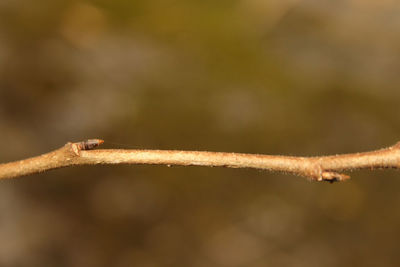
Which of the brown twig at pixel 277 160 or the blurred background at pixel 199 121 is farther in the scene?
the blurred background at pixel 199 121

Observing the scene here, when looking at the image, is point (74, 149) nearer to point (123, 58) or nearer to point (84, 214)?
point (84, 214)

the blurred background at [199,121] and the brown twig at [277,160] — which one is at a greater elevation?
the blurred background at [199,121]

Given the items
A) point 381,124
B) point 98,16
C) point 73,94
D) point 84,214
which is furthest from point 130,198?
point 381,124

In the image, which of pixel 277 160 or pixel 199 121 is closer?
pixel 277 160

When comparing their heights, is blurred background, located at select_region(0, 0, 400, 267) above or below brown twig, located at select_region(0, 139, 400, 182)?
above

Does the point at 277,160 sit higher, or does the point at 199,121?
the point at 199,121

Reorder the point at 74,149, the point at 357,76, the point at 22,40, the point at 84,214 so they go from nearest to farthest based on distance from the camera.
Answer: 1. the point at 74,149
2. the point at 84,214
3. the point at 22,40
4. the point at 357,76

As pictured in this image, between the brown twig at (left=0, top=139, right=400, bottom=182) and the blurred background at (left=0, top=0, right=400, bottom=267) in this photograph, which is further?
the blurred background at (left=0, top=0, right=400, bottom=267)

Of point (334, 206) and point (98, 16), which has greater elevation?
point (98, 16)
